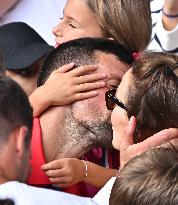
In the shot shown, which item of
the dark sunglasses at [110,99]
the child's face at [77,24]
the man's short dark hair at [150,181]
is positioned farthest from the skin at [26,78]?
the man's short dark hair at [150,181]

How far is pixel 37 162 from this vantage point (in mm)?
2264

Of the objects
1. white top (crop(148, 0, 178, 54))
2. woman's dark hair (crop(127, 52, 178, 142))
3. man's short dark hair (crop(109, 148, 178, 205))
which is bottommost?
white top (crop(148, 0, 178, 54))

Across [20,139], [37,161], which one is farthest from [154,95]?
[37,161]

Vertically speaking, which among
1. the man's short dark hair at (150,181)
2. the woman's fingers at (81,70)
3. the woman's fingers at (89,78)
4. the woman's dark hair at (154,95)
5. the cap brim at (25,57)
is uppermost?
the man's short dark hair at (150,181)

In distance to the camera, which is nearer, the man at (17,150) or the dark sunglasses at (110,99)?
the man at (17,150)

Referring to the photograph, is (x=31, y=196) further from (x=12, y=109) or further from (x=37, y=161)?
(x=37, y=161)

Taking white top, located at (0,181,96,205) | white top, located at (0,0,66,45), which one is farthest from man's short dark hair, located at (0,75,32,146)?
white top, located at (0,0,66,45)

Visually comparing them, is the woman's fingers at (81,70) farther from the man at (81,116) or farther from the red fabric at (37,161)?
the red fabric at (37,161)

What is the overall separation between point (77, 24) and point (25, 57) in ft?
0.81

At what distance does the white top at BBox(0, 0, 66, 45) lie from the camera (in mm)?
3516

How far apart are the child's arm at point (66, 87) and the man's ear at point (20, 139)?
540 millimetres

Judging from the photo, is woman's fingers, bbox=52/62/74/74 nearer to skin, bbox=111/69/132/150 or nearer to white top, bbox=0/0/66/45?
skin, bbox=111/69/132/150

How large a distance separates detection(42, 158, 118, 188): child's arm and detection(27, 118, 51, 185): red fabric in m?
0.04

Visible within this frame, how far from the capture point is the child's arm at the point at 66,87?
95.1 inches
